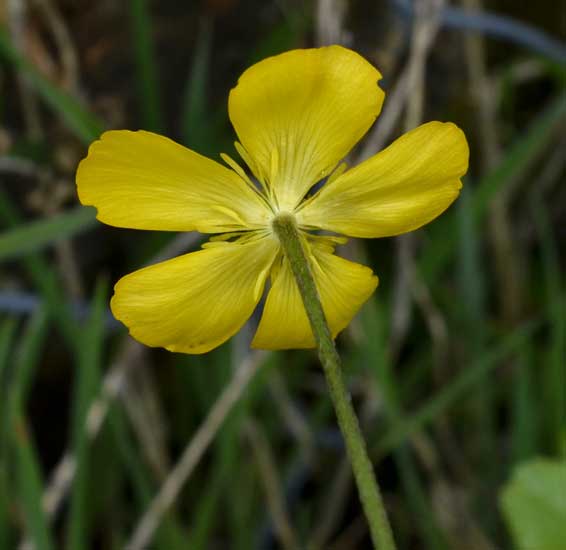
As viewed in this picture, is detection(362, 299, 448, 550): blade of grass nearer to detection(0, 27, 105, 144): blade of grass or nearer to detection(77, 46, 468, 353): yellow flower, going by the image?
detection(0, 27, 105, 144): blade of grass

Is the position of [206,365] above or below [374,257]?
below

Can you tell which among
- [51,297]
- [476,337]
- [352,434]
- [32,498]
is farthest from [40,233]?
[352,434]

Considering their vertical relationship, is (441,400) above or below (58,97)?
below

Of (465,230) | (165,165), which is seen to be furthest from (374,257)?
(165,165)

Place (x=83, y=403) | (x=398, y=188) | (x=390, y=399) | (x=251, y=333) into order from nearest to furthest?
(x=398, y=188) < (x=83, y=403) < (x=390, y=399) < (x=251, y=333)

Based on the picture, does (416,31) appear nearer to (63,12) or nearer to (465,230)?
(465,230)

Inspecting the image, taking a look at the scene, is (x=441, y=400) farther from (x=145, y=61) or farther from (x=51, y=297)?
(x=145, y=61)
